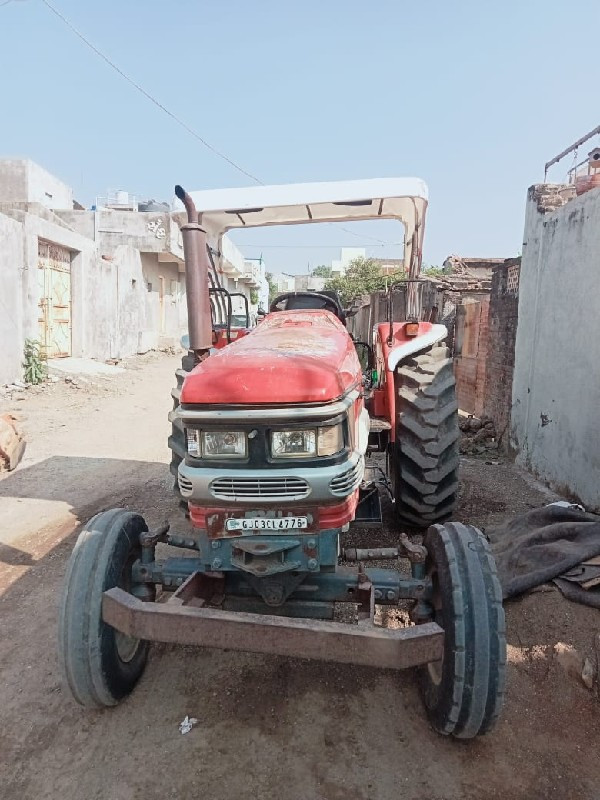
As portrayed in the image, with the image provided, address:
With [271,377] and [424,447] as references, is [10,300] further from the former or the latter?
[271,377]

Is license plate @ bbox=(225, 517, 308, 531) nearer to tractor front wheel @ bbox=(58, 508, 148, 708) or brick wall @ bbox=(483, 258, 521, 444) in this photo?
tractor front wheel @ bbox=(58, 508, 148, 708)

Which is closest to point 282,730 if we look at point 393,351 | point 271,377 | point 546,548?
point 271,377

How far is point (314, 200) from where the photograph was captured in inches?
177

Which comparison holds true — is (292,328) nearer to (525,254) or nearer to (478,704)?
(478,704)

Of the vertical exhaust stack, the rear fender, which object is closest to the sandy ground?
the rear fender

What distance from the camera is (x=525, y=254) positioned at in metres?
6.56

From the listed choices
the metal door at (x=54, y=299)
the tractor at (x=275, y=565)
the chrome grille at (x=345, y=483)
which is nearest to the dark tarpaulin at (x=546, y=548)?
the tractor at (x=275, y=565)

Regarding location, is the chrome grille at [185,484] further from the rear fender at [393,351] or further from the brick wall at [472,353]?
the brick wall at [472,353]

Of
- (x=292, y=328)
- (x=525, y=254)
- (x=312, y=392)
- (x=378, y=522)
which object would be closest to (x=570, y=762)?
(x=378, y=522)

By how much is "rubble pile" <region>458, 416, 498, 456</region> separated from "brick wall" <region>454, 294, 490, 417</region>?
0.69 m

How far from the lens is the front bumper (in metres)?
2.33

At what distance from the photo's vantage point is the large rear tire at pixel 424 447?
3943 mm

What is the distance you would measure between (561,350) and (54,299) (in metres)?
11.0

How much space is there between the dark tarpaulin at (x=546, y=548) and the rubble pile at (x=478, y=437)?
2.90 m
